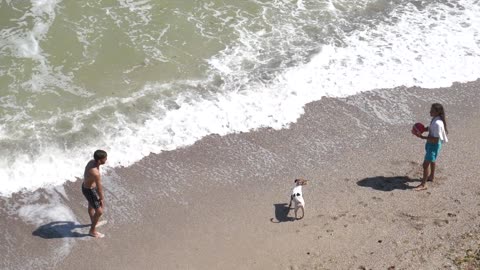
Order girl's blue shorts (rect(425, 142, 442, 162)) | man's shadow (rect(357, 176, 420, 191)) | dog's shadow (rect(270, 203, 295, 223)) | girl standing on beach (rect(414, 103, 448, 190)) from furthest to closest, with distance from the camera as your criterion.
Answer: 1. man's shadow (rect(357, 176, 420, 191))
2. girl's blue shorts (rect(425, 142, 442, 162))
3. girl standing on beach (rect(414, 103, 448, 190))
4. dog's shadow (rect(270, 203, 295, 223))

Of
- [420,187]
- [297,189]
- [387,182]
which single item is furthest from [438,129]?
[297,189]

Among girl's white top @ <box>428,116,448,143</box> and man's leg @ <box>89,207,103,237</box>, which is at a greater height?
girl's white top @ <box>428,116,448,143</box>

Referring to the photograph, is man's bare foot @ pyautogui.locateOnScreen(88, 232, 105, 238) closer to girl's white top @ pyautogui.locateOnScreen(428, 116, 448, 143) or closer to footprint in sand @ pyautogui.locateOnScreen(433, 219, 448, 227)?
footprint in sand @ pyautogui.locateOnScreen(433, 219, 448, 227)

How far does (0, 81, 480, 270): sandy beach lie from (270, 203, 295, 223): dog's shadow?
0.02m

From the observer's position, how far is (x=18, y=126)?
470 inches

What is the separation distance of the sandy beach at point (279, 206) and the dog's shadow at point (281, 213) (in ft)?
0.08

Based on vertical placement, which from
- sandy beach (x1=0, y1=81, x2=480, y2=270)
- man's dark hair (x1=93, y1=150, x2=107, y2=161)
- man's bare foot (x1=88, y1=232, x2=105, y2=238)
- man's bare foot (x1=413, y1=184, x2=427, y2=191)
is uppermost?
man's dark hair (x1=93, y1=150, x2=107, y2=161)

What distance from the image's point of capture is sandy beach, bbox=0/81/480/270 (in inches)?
361

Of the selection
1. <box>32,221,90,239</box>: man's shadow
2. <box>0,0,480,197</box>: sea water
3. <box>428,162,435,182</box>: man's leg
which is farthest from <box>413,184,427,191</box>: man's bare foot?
<box>32,221,90,239</box>: man's shadow

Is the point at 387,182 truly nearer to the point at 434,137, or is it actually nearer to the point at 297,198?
the point at 434,137

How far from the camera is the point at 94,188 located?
9.33 metres

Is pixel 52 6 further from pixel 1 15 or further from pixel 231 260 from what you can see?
pixel 231 260

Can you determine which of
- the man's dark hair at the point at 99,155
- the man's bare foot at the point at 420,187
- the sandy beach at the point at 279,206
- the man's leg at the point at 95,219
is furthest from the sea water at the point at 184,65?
the man's bare foot at the point at 420,187

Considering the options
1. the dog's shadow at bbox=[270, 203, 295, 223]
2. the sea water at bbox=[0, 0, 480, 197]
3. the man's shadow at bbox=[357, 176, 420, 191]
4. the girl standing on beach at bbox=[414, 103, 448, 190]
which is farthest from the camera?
the sea water at bbox=[0, 0, 480, 197]
